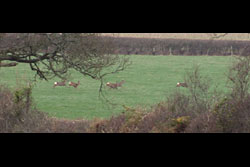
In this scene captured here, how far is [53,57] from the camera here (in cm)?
1275

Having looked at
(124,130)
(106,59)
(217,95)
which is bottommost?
(124,130)

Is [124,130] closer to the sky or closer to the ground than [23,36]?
closer to the ground

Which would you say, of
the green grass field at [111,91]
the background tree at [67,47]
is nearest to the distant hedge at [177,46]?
the green grass field at [111,91]

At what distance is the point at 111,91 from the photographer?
2411 cm

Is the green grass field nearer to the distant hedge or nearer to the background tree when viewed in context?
the distant hedge

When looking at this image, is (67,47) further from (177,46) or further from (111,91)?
(177,46)

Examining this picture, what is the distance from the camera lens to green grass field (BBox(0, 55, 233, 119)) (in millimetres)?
17906

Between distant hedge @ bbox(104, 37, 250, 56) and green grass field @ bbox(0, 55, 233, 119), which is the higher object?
distant hedge @ bbox(104, 37, 250, 56)

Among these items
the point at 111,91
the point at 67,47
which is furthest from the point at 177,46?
the point at 67,47

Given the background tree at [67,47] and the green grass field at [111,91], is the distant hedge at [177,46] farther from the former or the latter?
the background tree at [67,47]

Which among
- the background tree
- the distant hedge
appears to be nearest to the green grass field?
the distant hedge
